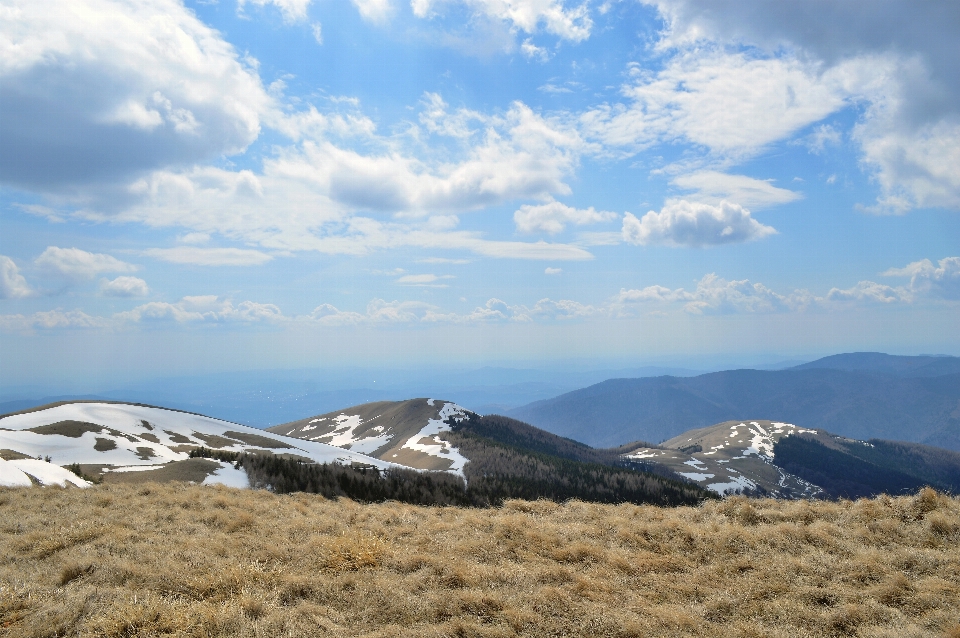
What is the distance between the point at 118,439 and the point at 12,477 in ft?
137

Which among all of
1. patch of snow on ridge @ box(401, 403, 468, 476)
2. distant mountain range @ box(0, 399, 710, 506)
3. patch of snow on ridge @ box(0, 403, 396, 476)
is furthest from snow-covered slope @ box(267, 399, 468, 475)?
patch of snow on ridge @ box(0, 403, 396, 476)

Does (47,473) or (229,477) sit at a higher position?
(47,473)

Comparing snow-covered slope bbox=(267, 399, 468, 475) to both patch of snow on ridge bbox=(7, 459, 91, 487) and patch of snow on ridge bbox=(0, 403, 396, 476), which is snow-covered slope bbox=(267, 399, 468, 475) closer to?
patch of snow on ridge bbox=(0, 403, 396, 476)

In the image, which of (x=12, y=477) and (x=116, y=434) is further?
(x=116, y=434)

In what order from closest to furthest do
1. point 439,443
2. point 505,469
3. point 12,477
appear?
point 12,477
point 505,469
point 439,443

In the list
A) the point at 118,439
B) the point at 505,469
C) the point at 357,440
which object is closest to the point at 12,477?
the point at 118,439

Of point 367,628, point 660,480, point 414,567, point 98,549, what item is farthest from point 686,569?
point 660,480

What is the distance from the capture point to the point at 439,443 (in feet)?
478

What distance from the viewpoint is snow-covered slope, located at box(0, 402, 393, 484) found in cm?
4600

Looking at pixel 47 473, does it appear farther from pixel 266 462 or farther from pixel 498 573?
pixel 498 573

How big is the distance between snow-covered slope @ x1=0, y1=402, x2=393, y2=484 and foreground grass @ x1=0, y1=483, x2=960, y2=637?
61.5ft

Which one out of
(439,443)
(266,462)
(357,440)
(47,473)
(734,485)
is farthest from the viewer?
(734,485)

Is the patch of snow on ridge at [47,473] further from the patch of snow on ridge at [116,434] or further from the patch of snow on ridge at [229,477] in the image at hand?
the patch of snow on ridge at [116,434]

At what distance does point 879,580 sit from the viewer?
1002 cm
